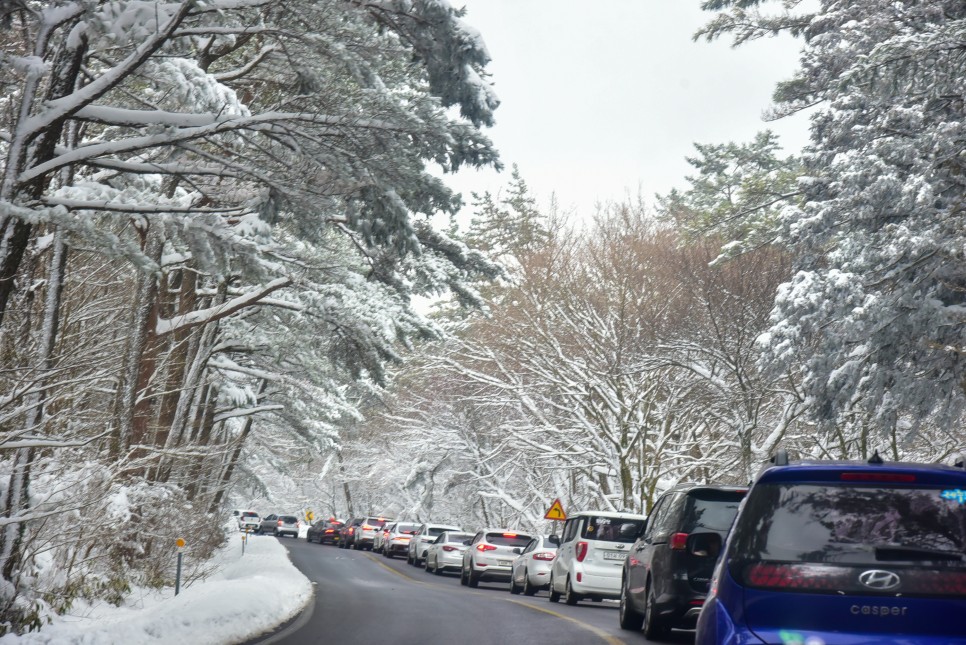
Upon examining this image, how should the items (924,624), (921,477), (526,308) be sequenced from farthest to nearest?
1. (526,308)
2. (921,477)
3. (924,624)

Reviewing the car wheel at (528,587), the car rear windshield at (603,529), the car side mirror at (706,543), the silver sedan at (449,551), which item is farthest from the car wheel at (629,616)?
the silver sedan at (449,551)

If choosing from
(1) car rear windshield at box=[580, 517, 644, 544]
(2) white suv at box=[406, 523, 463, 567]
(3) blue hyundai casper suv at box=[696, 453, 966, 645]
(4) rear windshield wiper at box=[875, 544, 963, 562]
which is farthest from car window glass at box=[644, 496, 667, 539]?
(2) white suv at box=[406, 523, 463, 567]

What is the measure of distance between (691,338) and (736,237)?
3.34 meters

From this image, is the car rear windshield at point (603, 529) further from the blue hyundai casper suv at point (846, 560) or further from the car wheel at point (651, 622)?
the blue hyundai casper suv at point (846, 560)

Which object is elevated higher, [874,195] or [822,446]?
[874,195]

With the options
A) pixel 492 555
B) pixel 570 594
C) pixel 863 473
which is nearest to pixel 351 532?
pixel 492 555

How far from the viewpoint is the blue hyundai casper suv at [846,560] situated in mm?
5387

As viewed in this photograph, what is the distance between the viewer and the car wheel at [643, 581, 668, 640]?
12445mm

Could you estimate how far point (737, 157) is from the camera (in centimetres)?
6003

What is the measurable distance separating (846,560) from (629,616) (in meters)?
8.82

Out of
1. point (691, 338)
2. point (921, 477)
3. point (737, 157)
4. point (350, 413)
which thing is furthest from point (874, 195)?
point (737, 157)

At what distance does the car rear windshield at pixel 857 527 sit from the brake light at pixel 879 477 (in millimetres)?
43

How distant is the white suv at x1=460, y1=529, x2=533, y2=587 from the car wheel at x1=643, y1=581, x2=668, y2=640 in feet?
51.2

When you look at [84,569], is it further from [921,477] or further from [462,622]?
[921,477]
